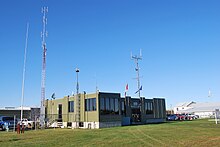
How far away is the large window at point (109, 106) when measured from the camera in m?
35.1

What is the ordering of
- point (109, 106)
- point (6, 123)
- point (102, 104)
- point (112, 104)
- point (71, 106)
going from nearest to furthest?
point (102, 104), point (109, 106), point (112, 104), point (6, 123), point (71, 106)

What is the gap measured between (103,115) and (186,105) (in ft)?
322

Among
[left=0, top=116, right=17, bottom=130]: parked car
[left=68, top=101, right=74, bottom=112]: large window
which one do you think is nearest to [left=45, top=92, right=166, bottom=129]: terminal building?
[left=68, top=101, right=74, bottom=112]: large window

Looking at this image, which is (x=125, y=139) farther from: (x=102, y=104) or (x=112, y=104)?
(x=112, y=104)

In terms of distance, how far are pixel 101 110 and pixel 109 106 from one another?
1610 mm

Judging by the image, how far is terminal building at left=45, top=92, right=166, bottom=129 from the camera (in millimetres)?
35062

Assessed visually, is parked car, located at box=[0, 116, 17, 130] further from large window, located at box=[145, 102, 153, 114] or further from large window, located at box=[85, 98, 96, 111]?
large window, located at box=[145, 102, 153, 114]

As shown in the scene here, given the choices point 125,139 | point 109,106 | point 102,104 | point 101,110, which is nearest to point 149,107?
point 109,106

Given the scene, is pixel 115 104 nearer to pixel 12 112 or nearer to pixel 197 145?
pixel 197 145

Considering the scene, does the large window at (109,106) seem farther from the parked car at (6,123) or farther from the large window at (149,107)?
the parked car at (6,123)

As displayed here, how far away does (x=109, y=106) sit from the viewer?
3594 cm

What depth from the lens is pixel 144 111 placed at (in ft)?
142

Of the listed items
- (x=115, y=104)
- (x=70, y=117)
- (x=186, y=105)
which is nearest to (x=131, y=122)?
(x=115, y=104)

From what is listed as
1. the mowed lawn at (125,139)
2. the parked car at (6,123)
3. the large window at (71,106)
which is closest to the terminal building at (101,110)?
the large window at (71,106)
